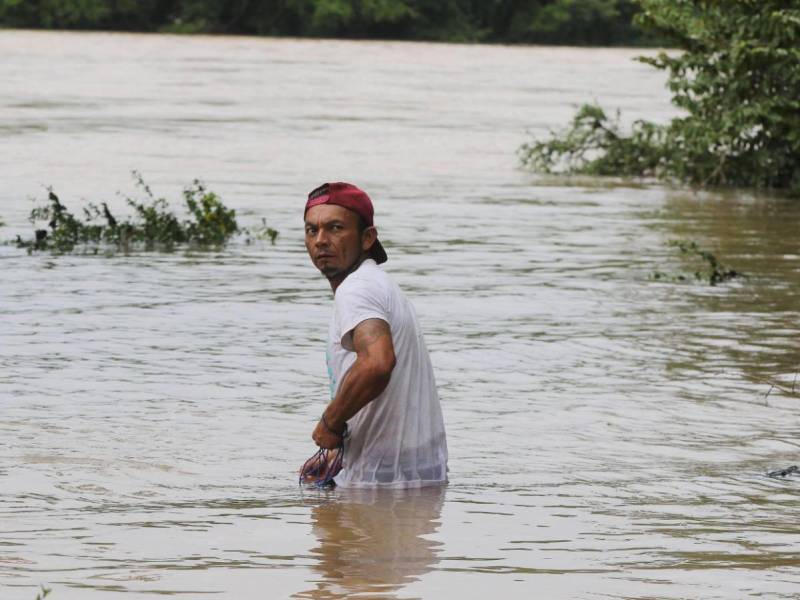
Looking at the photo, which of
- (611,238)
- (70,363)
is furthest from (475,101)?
(70,363)

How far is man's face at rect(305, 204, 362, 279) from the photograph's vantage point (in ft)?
21.4

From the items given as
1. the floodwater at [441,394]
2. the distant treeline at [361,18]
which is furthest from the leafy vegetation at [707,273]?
the distant treeline at [361,18]

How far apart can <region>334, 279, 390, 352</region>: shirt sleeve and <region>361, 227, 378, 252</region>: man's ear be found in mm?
220

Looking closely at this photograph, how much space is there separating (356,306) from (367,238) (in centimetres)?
36

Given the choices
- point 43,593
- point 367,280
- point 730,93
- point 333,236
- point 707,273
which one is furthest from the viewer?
point 730,93

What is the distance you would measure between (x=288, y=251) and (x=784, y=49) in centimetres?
680

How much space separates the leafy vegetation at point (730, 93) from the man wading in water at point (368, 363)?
13.4 meters

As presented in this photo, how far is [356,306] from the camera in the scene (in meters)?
6.31

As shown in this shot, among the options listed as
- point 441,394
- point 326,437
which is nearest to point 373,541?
point 326,437

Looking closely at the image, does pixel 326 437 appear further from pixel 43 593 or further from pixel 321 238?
pixel 43 593

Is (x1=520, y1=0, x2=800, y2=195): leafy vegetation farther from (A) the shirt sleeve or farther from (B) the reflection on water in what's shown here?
(A) the shirt sleeve

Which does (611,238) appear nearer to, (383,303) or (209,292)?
(209,292)

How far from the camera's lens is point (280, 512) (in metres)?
6.90

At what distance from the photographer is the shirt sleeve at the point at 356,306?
630cm
